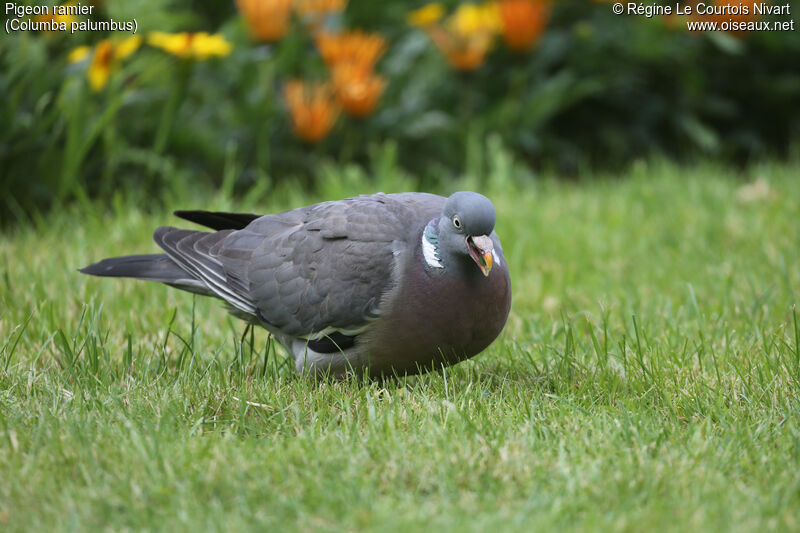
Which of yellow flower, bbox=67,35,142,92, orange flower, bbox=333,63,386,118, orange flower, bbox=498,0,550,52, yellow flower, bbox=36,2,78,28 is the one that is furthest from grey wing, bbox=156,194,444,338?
orange flower, bbox=498,0,550,52

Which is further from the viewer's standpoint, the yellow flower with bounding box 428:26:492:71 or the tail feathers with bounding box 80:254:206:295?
the yellow flower with bounding box 428:26:492:71

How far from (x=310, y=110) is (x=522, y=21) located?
5.36 feet

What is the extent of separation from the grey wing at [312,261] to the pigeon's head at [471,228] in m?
0.22

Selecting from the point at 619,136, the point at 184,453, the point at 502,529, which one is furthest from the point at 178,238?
the point at 619,136

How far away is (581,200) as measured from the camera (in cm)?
595

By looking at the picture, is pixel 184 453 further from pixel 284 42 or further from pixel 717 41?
pixel 717 41

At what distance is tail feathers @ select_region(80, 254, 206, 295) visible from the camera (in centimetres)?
369

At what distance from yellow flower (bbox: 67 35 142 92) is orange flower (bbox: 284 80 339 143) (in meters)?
1.10

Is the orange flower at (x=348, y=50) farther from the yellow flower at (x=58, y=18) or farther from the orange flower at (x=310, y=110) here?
the yellow flower at (x=58, y=18)

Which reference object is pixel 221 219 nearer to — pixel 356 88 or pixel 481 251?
pixel 481 251

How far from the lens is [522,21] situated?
247 inches

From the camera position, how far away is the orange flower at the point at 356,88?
5.86 metres

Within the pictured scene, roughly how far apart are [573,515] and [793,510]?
0.55 metres

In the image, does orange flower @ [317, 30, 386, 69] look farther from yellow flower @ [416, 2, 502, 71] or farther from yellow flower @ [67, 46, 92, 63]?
yellow flower @ [67, 46, 92, 63]
